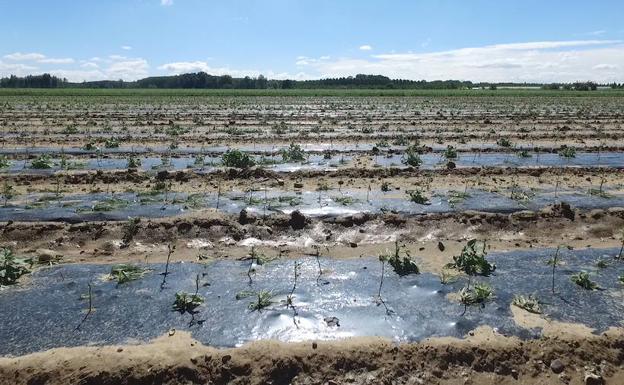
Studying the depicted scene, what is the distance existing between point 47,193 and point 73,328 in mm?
6139

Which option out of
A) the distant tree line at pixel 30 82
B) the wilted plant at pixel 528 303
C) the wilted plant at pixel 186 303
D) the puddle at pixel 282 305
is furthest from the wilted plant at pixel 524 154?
the distant tree line at pixel 30 82

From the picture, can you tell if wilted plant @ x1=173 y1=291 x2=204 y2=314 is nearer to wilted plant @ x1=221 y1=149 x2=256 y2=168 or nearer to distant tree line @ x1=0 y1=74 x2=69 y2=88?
wilted plant @ x1=221 y1=149 x2=256 y2=168

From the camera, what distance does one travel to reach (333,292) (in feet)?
20.1

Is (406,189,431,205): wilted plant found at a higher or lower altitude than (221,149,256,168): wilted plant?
lower

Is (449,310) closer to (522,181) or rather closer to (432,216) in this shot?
(432,216)

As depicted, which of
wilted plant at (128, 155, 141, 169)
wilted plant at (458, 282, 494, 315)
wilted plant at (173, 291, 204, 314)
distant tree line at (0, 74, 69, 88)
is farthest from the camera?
distant tree line at (0, 74, 69, 88)

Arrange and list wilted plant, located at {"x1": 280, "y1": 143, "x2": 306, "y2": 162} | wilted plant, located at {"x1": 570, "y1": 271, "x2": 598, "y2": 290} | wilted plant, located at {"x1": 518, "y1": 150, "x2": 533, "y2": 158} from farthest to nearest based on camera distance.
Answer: wilted plant, located at {"x1": 518, "y1": 150, "x2": 533, "y2": 158}, wilted plant, located at {"x1": 280, "y1": 143, "x2": 306, "y2": 162}, wilted plant, located at {"x1": 570, "y1": 271, "x2": 598, "y2": 290}

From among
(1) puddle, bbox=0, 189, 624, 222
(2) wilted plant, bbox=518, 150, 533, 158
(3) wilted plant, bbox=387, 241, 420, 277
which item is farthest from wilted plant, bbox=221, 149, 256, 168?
(2) wilted plant, bbox=518, 150, 533, 158

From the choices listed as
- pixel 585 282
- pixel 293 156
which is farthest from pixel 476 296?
pixel 293 156

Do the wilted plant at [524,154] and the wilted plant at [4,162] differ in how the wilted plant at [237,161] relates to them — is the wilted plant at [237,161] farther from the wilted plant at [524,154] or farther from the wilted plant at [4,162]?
the wilted plant at [524,154]

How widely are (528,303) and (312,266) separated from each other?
2.73m

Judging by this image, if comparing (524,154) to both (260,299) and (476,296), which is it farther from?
(260,299)

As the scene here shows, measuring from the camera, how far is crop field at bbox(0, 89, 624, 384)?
4.90 meters

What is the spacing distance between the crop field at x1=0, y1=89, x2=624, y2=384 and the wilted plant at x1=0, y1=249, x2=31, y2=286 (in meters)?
0.02
